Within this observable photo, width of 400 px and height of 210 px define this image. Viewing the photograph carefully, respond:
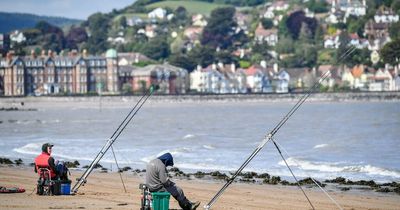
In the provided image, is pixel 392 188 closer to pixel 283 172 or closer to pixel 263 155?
pixel 283 172

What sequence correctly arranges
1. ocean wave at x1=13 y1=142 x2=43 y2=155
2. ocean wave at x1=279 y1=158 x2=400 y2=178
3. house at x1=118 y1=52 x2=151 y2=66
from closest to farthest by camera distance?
ocean wave at x1=279 y1=158 x2=400 y2=178, ocean wave at x1=13 y1=142 x2=43 y2=155, house at x1=118 y1=52 x2=151 y2=66

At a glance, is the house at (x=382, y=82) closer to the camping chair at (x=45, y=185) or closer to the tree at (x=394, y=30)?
the tree at (x=394, y=30)

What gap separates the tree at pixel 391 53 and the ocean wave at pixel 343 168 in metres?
114

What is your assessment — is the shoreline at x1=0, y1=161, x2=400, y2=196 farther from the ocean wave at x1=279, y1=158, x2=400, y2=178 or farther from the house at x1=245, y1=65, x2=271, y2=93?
the house at x1=245, y1=65, x2=271, y2=93

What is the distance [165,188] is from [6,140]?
26.3 meters

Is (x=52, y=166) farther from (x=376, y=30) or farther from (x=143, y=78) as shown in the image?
(x=376, y=30)

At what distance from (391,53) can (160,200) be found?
426 ft

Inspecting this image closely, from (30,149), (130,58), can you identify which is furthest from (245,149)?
(130,58)

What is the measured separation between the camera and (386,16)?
196 metres

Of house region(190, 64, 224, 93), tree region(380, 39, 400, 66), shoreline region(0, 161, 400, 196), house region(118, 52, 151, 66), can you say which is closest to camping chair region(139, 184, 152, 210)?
shoreline region(0, 161, 400, 196)

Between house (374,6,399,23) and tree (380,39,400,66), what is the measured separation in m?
47.0

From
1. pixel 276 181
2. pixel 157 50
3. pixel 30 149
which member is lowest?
pixel 30 149

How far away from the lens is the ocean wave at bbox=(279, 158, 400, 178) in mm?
25219

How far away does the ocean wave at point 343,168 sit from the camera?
82.7ft
